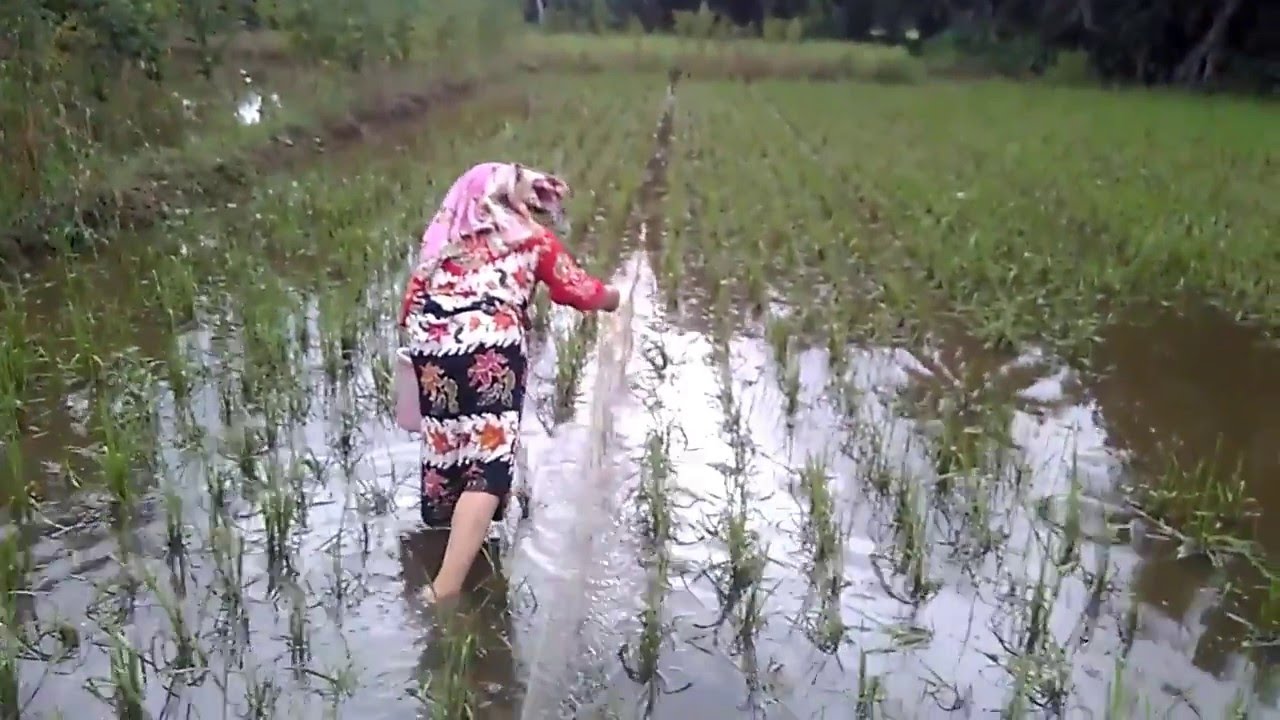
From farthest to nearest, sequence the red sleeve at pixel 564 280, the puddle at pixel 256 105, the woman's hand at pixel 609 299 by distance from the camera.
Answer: the puddle at pixel 256 105 < the woman's hand at pixel 609 299 < the red sleeve at pixel 564 280

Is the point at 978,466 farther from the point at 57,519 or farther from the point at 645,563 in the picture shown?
the point at 57,519

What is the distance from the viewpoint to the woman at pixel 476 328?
10.2ft

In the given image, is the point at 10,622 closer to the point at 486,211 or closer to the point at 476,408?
the point at 476,408

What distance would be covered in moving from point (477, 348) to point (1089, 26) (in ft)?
82.5

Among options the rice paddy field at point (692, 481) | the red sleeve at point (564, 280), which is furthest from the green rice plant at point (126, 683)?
the red sleeve at point (564, 280)

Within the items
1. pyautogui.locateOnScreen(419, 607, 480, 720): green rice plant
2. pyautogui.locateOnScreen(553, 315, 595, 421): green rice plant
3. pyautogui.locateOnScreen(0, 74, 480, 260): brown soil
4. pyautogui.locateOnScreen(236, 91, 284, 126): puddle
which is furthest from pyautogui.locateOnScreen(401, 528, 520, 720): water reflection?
pyautogui.locateOnScreen(236, 91, 284, 126): puddle

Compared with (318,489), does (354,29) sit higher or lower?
higher

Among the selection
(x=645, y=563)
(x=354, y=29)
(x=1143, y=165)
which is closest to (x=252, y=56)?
(x=354, y=29)

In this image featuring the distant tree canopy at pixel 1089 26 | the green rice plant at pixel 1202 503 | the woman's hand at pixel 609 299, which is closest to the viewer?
the woman's hand at pixel 609 299

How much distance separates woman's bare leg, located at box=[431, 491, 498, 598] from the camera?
3.07 meters

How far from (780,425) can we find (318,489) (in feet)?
5.66

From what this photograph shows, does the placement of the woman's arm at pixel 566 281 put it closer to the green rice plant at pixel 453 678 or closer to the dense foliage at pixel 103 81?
the green rice plant at pixel 453 678

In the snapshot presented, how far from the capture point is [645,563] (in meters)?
3.35

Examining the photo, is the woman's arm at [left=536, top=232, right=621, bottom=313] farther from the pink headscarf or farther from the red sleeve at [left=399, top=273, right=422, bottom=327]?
the red sleeve at [left=399, top=273, right=422, bottom=327]
